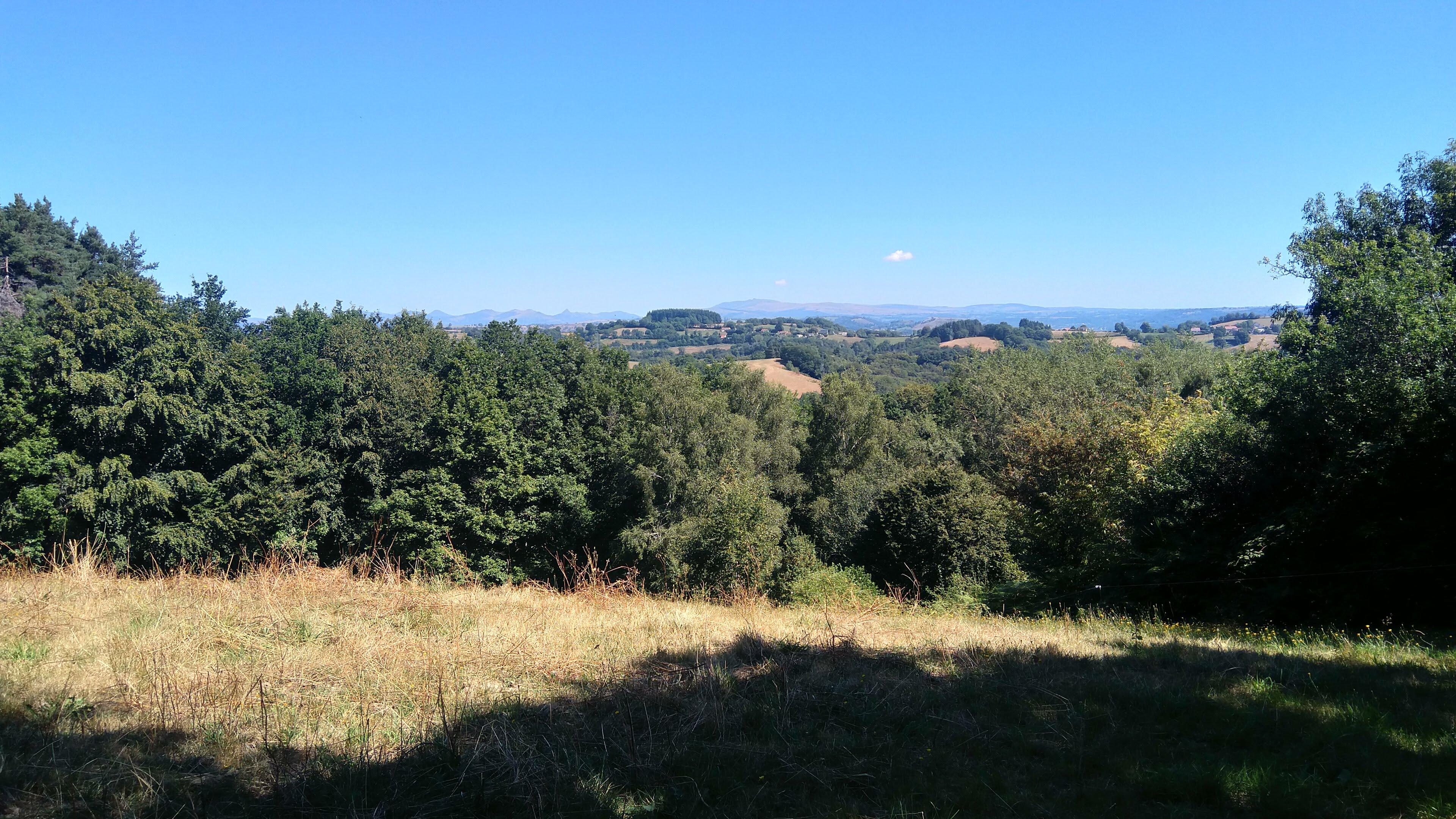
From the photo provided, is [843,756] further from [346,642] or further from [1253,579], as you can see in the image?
[1253,579]

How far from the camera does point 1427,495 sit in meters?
11.5

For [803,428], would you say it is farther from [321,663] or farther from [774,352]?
[774,352]

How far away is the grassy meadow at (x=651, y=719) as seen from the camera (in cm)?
385

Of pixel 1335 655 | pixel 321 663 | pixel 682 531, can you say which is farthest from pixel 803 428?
pixel 321 663

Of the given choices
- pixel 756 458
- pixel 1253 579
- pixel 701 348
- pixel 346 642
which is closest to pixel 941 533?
pixel 1253 579

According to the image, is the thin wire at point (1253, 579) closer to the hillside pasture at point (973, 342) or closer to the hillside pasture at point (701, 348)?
the hillside pasture at point (701, 348)

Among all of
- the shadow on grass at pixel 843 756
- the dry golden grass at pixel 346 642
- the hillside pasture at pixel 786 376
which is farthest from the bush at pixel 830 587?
the hillside pasture at pixel 786 376

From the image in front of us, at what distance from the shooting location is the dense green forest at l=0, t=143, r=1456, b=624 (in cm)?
1273

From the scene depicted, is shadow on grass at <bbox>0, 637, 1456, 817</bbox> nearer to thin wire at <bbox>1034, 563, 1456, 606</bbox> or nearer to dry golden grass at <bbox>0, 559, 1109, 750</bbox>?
dry golden grass at <bbox>0, 559, 1109, 750</bbox>

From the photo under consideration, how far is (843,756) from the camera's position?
14.8 ft

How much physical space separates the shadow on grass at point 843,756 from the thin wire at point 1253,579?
6644mm

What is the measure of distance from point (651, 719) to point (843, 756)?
4.31ft

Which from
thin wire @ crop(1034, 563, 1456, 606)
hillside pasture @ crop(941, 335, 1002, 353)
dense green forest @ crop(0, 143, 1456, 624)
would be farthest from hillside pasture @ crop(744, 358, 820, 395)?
thin wire @ crop(1034, 563, 1456, 606)

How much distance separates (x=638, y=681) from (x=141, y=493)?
88.2ft
